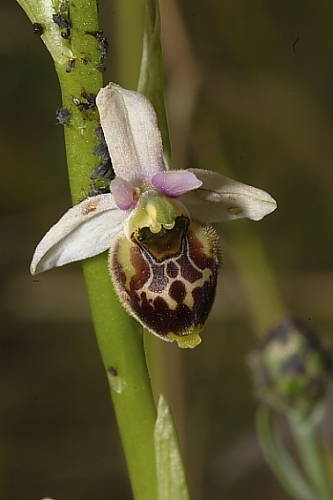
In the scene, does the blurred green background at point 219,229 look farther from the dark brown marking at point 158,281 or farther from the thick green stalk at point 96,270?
the dark brown marking at point 158,281

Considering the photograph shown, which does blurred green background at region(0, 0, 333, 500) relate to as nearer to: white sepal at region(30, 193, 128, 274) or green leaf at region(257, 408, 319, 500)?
green leaf at region(257, 408, 319, 500)

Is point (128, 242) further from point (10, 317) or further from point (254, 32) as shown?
point (254, 32)

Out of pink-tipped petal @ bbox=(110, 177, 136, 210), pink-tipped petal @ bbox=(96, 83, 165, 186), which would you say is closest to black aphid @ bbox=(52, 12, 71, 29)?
pink-tipped petal @ bbox=(96, 83, 165, 186)

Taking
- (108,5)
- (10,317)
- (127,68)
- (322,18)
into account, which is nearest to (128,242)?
(127,68)

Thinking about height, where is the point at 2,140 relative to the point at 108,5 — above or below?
below

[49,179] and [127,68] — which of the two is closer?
[127,68]

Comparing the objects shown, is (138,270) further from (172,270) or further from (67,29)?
(67,29)
